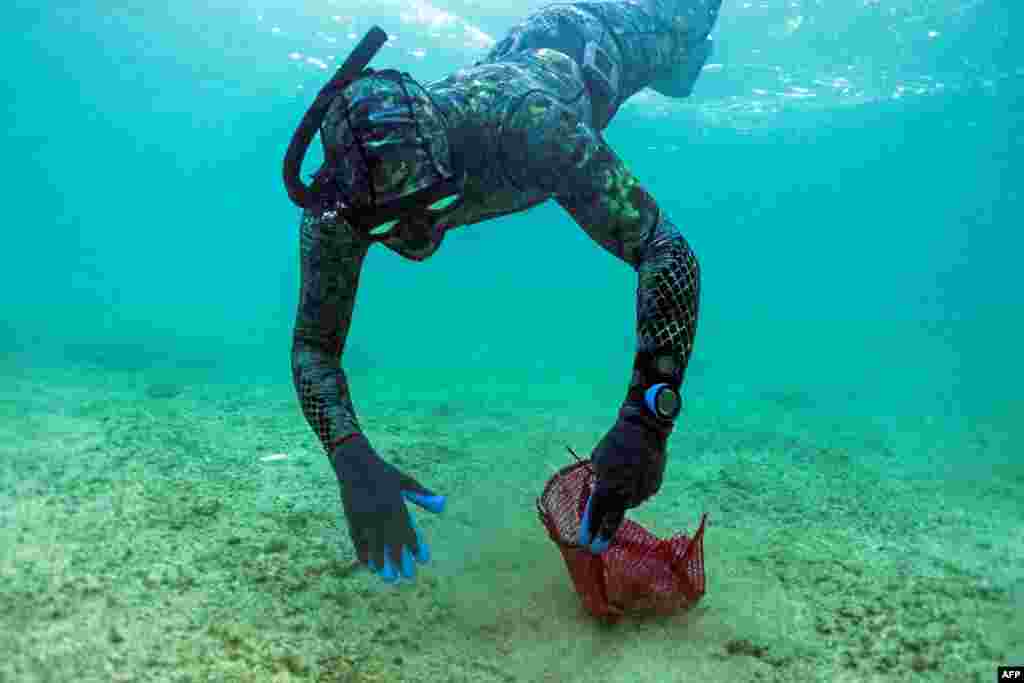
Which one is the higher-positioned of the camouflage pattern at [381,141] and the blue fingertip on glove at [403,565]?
the camouflage pattern at [381,141]

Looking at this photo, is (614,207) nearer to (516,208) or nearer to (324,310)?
(516,208)

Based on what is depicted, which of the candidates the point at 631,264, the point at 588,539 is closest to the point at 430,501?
the point at 588,539

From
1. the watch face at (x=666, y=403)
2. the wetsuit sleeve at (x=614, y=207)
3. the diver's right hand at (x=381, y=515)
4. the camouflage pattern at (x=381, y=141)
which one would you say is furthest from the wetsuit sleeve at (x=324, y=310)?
the watch face at (x=666, y=403)

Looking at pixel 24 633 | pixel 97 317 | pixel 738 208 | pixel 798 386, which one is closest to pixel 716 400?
pixel 798 386

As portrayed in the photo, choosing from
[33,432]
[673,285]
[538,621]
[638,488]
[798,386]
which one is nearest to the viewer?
[638,488]

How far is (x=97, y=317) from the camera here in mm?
23953

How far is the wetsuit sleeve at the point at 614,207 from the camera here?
2283 millimetres

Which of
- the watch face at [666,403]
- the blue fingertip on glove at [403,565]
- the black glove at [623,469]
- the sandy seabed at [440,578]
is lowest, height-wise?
the sandy seabed at [440,578]

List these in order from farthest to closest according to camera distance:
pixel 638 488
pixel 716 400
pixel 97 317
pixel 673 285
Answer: pixel 97 317 < pixel 716 400 < pixel 673 285 < pixel 638 488

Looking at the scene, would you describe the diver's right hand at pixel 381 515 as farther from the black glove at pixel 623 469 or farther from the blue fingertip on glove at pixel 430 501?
the black glove at pixel 623 469

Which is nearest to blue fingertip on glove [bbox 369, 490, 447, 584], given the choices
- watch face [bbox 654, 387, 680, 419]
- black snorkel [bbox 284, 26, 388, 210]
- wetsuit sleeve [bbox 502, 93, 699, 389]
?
watch face [bbox 654, 387, 680, 419]

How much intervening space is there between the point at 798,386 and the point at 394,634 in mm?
15793

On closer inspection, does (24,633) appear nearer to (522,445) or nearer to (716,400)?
(522,445)

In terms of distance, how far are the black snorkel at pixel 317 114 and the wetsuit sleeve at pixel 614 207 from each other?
2.19 ft
